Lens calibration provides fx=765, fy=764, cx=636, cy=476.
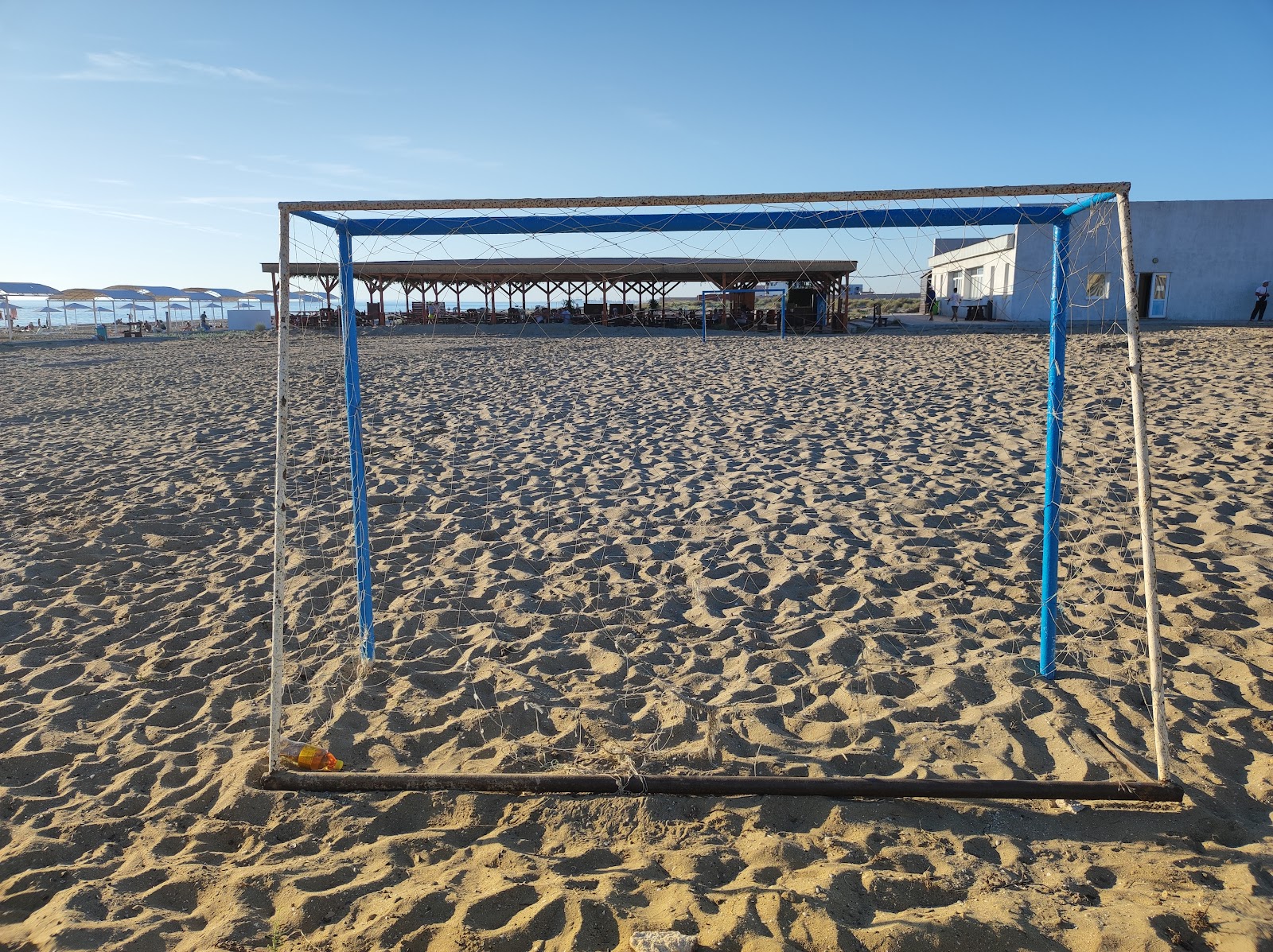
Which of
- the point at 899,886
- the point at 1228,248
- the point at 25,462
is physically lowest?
the point at 899,886

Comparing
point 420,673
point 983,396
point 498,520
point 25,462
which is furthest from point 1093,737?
point 25,462

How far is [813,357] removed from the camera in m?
13.1

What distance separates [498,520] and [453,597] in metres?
1.15

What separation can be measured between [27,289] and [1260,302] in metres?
46.0

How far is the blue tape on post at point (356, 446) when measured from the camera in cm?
320

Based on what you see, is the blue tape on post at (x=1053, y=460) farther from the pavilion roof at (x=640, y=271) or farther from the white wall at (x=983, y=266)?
the white wall at (x=983, y=266)

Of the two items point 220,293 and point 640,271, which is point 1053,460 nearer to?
point 640,271

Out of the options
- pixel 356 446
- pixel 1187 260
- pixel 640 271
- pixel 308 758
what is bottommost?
pixel 308 758

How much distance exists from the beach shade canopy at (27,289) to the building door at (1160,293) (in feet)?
142

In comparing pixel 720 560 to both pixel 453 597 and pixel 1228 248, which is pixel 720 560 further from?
pixel 1228 248

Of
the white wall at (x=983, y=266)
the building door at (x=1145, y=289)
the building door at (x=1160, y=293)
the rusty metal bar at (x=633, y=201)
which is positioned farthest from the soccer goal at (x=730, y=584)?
the building door at (x=1160, y=293)

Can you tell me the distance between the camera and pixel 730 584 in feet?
13.4

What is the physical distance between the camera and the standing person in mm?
20453

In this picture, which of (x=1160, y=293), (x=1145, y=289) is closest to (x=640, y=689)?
(x=1145, y=289)
